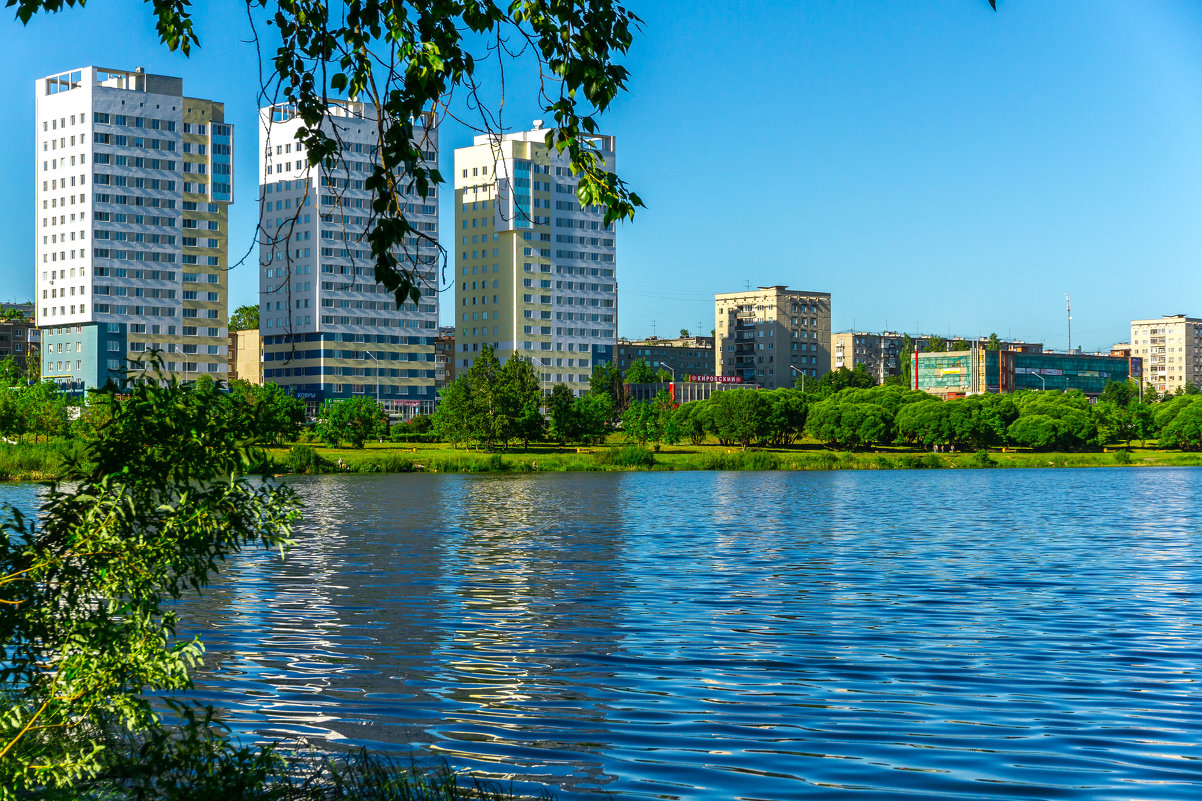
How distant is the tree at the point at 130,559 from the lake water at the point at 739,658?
16.1 feet

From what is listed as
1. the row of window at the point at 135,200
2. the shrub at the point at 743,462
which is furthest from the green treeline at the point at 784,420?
the row of window at the point at 135,200

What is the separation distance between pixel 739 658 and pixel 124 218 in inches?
7286

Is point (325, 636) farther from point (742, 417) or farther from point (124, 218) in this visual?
point (124, 218)

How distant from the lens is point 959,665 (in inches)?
850

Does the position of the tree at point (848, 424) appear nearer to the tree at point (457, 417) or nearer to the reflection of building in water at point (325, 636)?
the tree at point (457, 417)

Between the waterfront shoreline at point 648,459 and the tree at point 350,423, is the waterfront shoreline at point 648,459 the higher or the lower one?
the lower one

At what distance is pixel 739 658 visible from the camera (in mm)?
22406

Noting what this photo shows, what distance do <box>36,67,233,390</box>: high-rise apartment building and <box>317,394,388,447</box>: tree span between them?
48.8 meters

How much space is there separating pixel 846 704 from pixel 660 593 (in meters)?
13.9

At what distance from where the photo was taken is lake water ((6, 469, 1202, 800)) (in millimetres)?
15188

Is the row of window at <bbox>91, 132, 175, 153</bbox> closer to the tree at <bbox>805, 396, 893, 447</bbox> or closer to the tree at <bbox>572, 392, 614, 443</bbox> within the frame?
the tree at <bbox>572, 392, 614, 443</bbox>

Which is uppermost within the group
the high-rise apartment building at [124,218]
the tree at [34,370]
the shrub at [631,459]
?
the high-rise apartment building at [124,218]

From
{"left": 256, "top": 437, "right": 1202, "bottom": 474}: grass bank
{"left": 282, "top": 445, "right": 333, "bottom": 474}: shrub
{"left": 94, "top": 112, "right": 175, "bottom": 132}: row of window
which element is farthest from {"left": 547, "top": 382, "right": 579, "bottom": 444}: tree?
{"left": 94, "top": 112, "right": 175, "bottom": 132}: row of window

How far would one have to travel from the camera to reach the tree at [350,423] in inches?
5581
